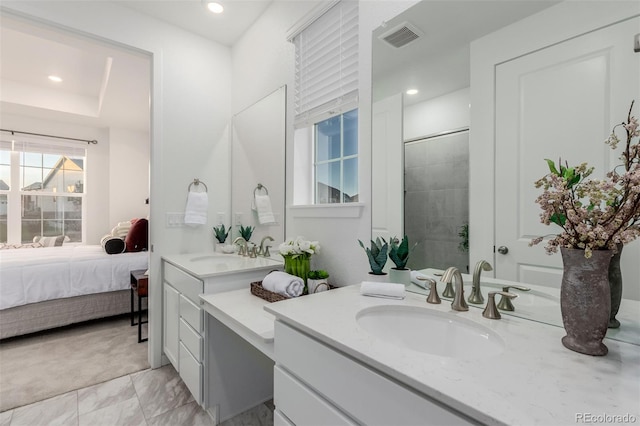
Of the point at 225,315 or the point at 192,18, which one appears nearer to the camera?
the point at 225,315

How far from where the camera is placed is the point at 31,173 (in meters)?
4.67

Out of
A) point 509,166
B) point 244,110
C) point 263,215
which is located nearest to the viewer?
point 509,166

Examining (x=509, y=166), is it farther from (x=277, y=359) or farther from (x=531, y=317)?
(x=277, y=359)

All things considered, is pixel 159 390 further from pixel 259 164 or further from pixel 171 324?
pixel 259 164

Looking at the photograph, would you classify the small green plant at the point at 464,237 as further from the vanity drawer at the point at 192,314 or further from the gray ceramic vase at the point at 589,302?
the vanity drawer at the point at 192,314

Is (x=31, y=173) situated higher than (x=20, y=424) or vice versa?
(x=31, y=173)

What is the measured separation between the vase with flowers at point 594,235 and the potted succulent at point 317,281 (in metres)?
0.99

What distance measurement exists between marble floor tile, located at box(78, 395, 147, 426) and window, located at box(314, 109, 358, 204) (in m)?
1.66

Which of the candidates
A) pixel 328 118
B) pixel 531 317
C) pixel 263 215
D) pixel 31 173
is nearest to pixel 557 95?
pixel 531 317

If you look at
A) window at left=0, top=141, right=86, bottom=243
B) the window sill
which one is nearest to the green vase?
the window sill

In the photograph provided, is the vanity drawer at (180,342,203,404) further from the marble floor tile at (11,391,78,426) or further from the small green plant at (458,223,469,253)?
the small green plant at (458,223,469,253)

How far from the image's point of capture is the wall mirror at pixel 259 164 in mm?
2152

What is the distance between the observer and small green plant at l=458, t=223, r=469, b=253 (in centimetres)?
112

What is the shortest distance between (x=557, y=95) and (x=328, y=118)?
3.69ft
